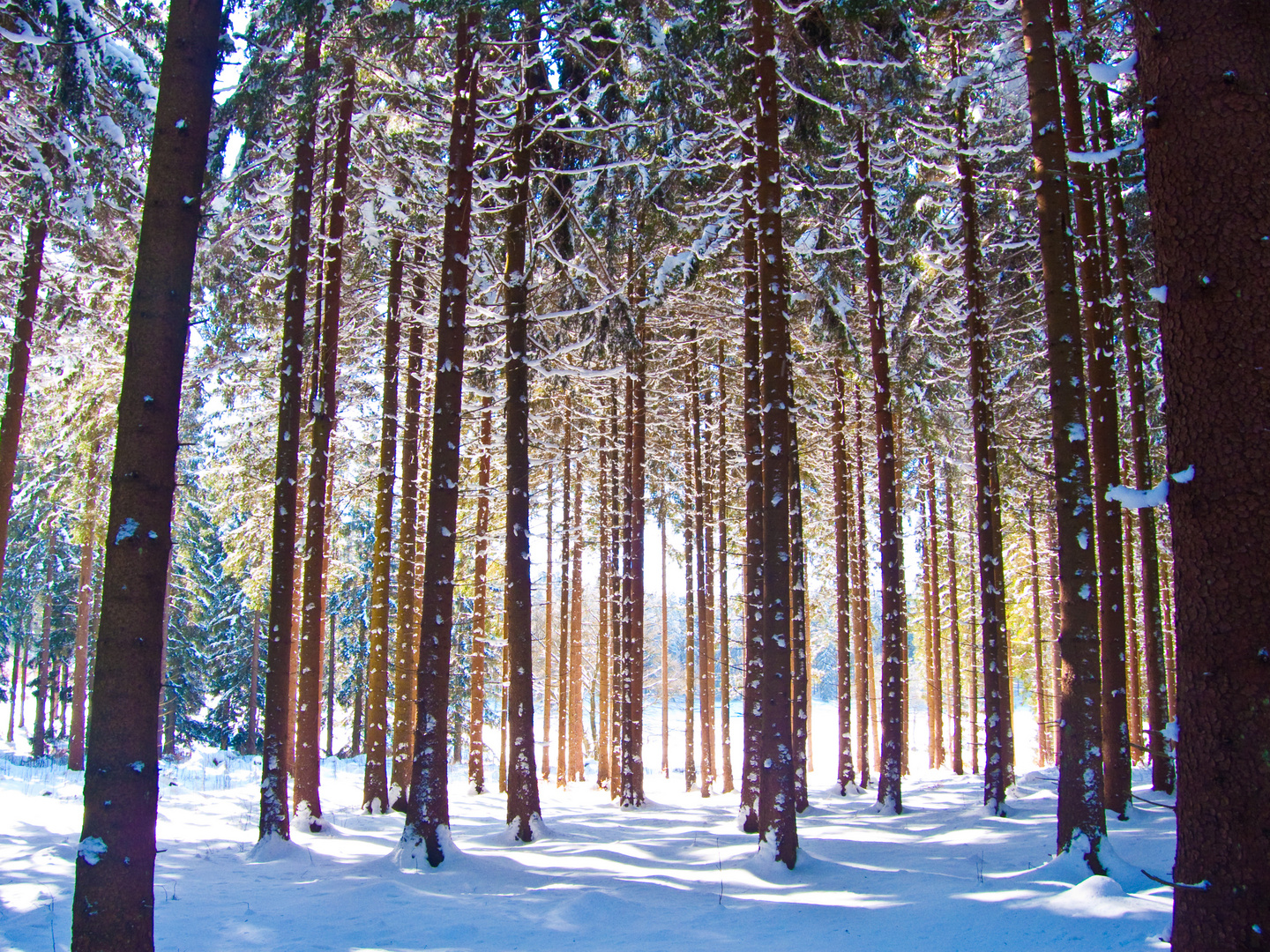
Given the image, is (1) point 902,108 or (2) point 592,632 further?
(2) point 592,632

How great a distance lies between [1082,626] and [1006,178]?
30.8 feet

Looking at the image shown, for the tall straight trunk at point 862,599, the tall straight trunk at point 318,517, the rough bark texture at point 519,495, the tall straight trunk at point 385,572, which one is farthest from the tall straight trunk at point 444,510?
the tall straight trunk at point 862,599

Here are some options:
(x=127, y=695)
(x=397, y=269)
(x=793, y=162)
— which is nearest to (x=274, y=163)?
(x=397, y=269)

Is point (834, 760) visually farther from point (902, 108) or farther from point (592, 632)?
point (902, 108)

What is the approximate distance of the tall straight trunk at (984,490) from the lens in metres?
12.8

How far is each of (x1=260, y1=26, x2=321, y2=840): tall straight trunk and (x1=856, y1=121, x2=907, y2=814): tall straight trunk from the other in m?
9.04

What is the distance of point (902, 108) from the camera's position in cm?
1170

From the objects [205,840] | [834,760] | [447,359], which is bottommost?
[834,760]

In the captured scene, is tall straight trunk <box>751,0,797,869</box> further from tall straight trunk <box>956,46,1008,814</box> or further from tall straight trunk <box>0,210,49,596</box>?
tall straight trunk <box>0,210,49,596</box>

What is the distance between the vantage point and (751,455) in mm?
11141

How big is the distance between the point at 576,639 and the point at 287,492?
12.9m

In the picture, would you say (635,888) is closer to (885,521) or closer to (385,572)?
(885,521)

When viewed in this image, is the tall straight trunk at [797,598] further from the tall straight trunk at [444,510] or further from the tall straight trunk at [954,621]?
the tall straight trunk at [954,621]

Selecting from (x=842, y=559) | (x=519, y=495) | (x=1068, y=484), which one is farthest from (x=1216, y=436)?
(x=842, y=559)
